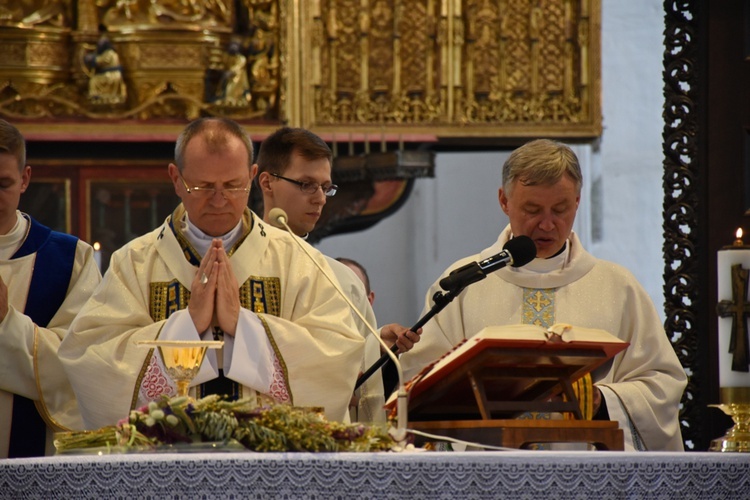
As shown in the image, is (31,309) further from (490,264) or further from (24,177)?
(490,264)

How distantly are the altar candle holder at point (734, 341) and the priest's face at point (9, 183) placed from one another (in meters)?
2.29

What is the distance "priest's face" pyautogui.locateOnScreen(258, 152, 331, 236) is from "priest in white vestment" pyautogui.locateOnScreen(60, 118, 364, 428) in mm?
525

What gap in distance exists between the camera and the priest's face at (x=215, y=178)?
4000 millimetres

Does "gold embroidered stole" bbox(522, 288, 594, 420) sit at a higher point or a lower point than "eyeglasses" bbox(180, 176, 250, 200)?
lower

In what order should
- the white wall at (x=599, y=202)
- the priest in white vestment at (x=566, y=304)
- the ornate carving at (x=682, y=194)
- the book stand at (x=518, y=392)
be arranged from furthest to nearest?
the white wall at (x=599, y=202)
the ornate carving at (x=682, y=194)
the priest in white vestment at (x=566, y=304)
the book stand at (x=518, y=392)

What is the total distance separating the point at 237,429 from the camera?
3.01 metres

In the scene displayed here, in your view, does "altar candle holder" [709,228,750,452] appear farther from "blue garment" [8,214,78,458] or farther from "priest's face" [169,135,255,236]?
"blue garment" [8,214,78,458]

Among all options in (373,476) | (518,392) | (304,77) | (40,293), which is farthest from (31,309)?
(304,77)

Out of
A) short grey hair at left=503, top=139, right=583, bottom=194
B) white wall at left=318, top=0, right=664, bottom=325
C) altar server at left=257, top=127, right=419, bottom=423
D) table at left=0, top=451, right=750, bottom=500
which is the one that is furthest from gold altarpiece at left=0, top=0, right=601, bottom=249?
table at left=0, top=451, right=750, bottom=500

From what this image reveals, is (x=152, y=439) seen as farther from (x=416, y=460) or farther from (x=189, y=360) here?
(x=416, y=460)

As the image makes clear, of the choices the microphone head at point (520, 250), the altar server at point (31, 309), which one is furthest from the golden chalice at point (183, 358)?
the altar server at point (31, 309)

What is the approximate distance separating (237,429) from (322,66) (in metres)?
5.62

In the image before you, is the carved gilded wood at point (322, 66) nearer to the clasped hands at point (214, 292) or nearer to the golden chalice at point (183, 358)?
the clasped hands at point (214, 292)

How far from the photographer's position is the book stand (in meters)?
3.23
